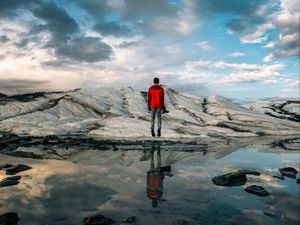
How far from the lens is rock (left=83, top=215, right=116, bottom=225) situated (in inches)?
197

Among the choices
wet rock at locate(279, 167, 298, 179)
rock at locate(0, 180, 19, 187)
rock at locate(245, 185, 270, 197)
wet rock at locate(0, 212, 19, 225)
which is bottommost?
wet rock at locate(279, 167, 298, 179)

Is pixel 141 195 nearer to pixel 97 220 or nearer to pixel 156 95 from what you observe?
pixel 97 220

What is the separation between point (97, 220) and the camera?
5043 mm

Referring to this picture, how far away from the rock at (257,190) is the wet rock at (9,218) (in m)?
4.65

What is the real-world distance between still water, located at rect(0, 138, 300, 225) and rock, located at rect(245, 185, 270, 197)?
0.12 meters

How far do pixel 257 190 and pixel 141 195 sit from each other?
252 cm

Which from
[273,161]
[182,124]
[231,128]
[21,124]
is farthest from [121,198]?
[231,128]

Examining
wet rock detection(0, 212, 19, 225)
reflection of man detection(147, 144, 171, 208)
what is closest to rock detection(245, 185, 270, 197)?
reflection of man detection(147, 144, 171, 208)

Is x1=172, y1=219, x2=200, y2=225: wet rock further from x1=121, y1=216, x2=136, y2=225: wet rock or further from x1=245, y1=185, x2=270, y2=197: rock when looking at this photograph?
x1=245, y1=185, x2=270, y2=197: rock

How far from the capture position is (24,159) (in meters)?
11.0

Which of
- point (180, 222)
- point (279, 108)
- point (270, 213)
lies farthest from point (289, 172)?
point (279, 108)

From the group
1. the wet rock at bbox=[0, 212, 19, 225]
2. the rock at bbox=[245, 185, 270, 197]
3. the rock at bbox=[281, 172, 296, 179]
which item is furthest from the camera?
the rock at bbox=[281, 172, 296, 179]

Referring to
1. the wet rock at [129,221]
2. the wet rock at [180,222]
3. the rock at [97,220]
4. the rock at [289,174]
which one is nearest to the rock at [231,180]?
the rock at [289,174]

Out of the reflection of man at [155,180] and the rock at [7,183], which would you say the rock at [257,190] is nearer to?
the reflection of man at [155,180]
